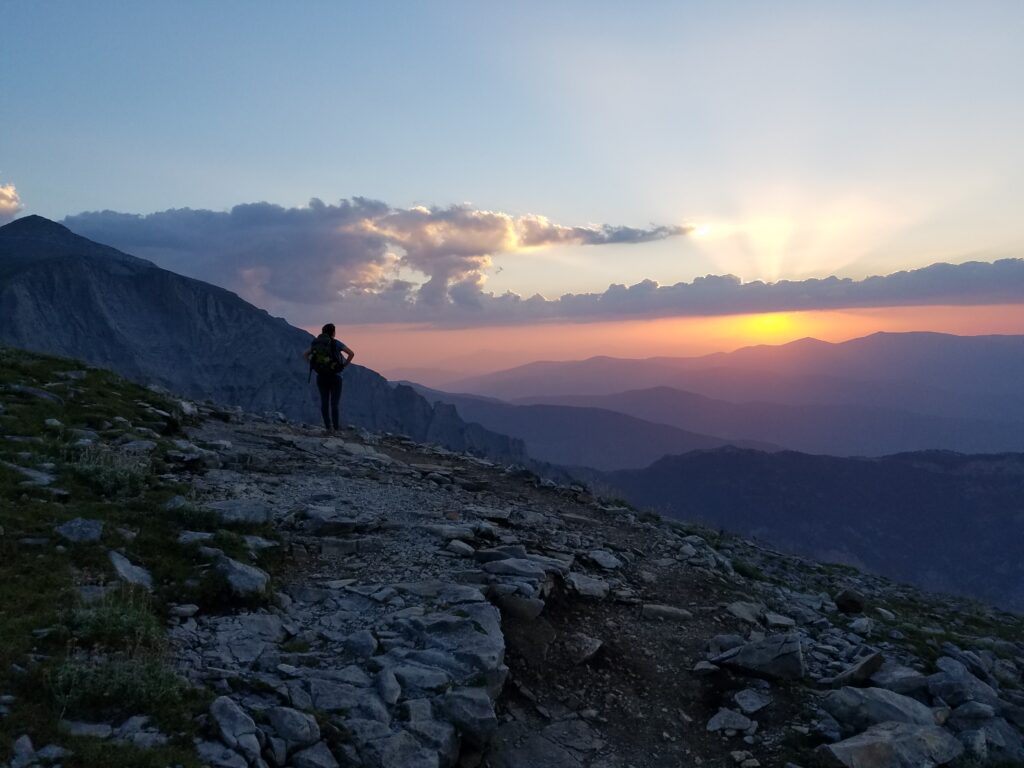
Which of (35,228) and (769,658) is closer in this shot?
(769,658)

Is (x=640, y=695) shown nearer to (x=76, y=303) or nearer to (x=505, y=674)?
(x=505, y=674)

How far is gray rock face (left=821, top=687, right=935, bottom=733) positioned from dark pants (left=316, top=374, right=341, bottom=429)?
49.9ft

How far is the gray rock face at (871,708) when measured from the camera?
837cm

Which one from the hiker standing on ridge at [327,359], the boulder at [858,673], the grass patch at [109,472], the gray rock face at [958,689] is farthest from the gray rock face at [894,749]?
the hiker standing on ridge at [327,359]

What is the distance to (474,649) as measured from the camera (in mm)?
8078

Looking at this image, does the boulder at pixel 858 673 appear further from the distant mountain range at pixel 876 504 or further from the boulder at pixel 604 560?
the distant mountain range at pixel 876 504

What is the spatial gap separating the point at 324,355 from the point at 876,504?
431ft

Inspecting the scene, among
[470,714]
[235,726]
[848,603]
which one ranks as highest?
[235,726]

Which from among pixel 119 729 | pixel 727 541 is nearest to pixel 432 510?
pixel 119 729

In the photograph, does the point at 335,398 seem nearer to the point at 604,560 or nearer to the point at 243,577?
the point at 604,560

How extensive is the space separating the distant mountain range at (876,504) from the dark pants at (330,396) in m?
82.1

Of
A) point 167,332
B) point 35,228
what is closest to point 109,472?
point 167,332

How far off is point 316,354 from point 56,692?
14903 millimetres

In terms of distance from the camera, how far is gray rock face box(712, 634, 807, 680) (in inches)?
372
